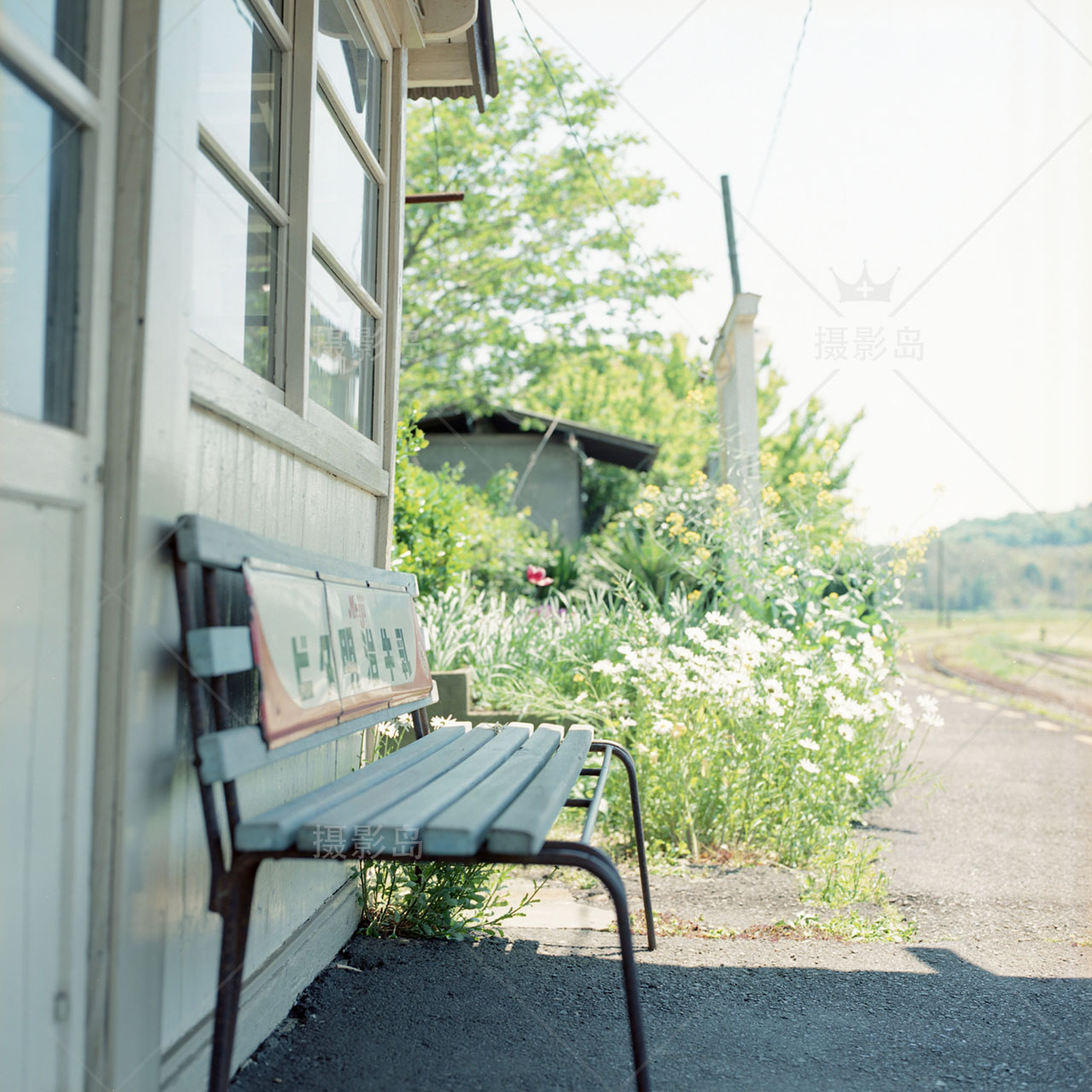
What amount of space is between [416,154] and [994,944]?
1139 cm

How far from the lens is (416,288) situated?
39.7 feet

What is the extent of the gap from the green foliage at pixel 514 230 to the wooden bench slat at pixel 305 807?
10.6 m

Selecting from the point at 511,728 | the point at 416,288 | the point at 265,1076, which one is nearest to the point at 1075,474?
the point at 511,728

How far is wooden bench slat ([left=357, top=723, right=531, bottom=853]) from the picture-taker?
52.6 inches

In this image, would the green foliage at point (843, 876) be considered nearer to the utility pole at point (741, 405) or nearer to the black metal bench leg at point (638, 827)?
the black metal bench leg at point (638, 827)

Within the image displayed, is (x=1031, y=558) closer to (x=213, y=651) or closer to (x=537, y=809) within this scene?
(x=537, y=809)

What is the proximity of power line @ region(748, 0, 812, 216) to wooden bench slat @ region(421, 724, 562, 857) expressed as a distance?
477 cm

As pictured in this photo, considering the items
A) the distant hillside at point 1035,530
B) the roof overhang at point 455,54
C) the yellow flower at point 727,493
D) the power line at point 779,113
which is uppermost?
the power line at point 779,113

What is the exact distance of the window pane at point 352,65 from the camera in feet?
7.92

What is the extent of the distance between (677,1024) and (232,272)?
194 centimetres

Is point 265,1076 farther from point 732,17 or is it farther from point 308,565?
point 732,17

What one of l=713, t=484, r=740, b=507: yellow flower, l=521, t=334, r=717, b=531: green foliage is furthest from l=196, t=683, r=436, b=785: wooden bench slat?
l=521, t=334, r=717, b=531: green foliage

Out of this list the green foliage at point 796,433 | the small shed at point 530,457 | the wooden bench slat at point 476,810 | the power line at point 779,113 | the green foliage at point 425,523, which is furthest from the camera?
the green foliage at point 796,433

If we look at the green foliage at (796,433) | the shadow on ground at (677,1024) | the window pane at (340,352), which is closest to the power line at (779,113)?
the window pane at (340,352)
